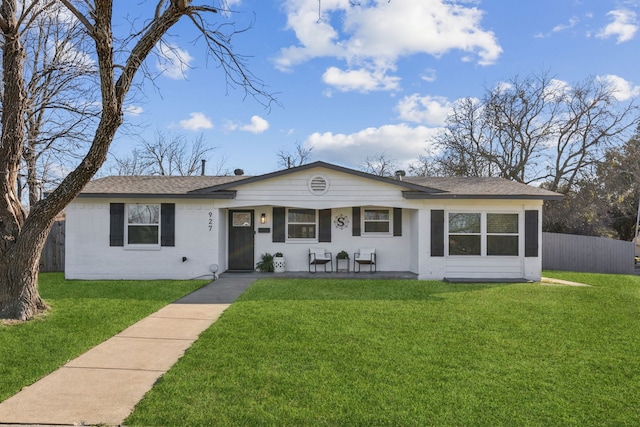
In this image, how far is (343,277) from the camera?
38.0 ft

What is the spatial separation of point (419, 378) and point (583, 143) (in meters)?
24.0

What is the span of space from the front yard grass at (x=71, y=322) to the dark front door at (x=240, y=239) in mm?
2172

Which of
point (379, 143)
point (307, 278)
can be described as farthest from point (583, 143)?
point (307, 278)

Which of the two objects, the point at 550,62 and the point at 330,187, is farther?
the point at 550,62

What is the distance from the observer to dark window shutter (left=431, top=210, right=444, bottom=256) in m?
11.6

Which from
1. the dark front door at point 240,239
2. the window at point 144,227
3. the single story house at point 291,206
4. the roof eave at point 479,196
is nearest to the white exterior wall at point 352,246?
the dark front door at point 240,239

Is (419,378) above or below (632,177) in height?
below

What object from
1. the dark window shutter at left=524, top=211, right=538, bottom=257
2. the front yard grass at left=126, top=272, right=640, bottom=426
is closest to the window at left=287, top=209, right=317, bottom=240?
the front yard grass at left=126, top=272, right=640, bottom=426

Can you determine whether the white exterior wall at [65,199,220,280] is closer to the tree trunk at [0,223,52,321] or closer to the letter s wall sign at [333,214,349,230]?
the letter s wall sign at [333,214,349,230]

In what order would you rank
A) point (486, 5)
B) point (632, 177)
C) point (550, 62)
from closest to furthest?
point (486, 5) → point (632, 177) → point (550, 62)

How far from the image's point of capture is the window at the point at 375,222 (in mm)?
12711

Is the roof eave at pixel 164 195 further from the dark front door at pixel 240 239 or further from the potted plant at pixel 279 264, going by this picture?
the potted plant at pixel 279 264

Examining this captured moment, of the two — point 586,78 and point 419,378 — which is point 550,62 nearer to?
point 586,78

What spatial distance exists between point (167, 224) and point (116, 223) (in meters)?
1.47
